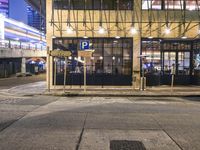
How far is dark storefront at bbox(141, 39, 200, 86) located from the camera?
99.9 ft

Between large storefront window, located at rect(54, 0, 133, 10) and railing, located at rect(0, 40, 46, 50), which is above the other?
large storefront window, located at rect(54, 0, 133, 10)

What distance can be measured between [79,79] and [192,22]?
9.13 meters

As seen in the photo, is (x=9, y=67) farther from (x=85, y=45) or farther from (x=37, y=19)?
(x=37, y=19)

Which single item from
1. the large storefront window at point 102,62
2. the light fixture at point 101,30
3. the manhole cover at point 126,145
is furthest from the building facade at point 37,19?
the manhole cover at point 126,145

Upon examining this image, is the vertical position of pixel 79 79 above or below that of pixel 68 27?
Answer: below

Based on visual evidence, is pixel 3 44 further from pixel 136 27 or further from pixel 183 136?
pixel 183 136

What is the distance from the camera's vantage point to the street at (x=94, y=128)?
9641 mm

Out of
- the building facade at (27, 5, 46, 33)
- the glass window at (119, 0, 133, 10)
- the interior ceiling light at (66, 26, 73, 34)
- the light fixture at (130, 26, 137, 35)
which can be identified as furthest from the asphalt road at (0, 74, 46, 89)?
the glass window at (119, 0, 133, 10)

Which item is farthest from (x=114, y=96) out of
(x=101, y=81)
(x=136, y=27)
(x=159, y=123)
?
(x=159, y=123)

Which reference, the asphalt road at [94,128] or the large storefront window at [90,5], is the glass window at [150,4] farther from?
the asphalt road at [94,128]

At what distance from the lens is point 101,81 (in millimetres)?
29625

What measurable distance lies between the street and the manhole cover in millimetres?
117

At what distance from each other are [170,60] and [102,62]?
5240 mm

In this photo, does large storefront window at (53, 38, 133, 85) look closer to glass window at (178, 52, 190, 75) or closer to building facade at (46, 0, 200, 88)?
building facade at (46, 0, 200, 88)
